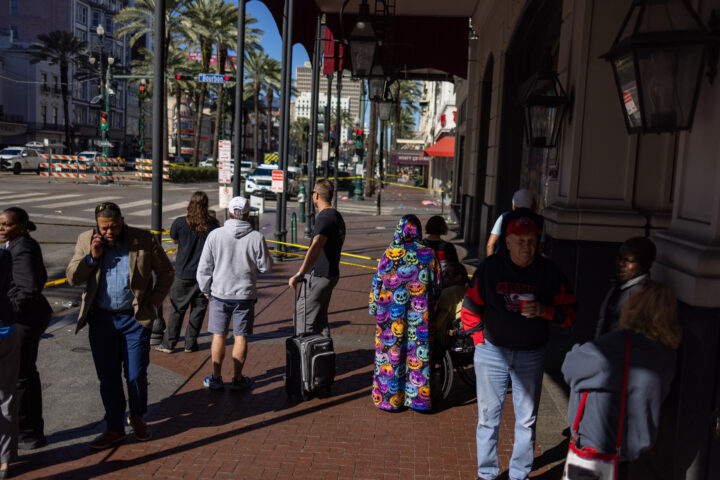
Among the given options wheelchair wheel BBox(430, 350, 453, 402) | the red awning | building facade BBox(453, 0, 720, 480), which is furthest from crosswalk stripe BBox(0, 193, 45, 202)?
wheelchair wheel BBox(430, 350, 453, 402)

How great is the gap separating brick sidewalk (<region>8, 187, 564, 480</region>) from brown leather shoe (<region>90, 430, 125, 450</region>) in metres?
0.08

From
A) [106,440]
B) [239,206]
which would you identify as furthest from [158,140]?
[106,440]

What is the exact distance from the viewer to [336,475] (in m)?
4.52

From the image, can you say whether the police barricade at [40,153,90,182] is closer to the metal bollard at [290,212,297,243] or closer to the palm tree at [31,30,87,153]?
the metal bollard at [290,212,297,243]

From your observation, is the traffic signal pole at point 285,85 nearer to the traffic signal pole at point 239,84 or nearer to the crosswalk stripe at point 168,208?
the traffic signal pole at point 239,84

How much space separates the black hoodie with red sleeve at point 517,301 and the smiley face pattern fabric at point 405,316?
130 centimetres

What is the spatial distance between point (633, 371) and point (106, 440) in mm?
3772

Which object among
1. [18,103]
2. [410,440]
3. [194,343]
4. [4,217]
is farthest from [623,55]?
[18,103]

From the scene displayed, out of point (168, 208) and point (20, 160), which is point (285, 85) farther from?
point (20, 160)

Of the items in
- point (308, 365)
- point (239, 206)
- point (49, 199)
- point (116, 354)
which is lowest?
point (49, 199)

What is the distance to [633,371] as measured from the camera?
10.7 feet

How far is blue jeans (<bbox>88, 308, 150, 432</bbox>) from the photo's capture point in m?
4.79

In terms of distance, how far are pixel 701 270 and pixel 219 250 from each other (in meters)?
3.95

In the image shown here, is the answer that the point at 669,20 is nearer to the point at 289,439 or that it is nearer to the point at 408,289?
the point at 408,289
